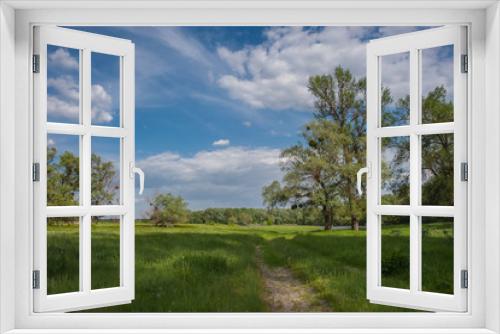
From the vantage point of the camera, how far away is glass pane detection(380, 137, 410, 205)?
4903 millimetres

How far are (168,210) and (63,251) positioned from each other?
220cm

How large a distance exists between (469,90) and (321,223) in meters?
5.27

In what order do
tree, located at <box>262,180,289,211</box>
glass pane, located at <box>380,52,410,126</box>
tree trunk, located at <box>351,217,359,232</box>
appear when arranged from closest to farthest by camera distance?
glass pane, located at <box>380,52,410,126</box> < tree, located at <box>262,180,289,211</box> < tree trunk, located at <box>351,217,359,232</box>

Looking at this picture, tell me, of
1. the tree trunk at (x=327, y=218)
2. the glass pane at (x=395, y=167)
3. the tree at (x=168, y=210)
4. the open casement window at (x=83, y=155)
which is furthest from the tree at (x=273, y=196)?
the open casement window at (x=83, y=155)

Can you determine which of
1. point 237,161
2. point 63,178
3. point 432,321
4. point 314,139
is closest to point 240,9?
point 432,321

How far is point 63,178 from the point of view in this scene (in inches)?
171

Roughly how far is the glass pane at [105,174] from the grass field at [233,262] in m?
0.59

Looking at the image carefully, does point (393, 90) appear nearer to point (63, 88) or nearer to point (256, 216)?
point (256, 216)

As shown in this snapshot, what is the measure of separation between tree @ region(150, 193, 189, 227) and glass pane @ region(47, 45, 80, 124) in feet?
8.68

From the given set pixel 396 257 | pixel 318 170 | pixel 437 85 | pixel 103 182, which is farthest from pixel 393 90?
pixel 103 182

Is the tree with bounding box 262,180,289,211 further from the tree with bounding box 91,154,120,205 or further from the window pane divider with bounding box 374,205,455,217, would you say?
the window pane divider with bounding box 374,205,455,217

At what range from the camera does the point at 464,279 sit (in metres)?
1.89

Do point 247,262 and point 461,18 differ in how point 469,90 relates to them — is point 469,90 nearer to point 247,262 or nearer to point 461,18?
point 461,18

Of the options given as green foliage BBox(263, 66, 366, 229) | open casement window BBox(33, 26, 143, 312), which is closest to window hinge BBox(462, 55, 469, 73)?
open casement window BBox(33, 26, 143, 312)
